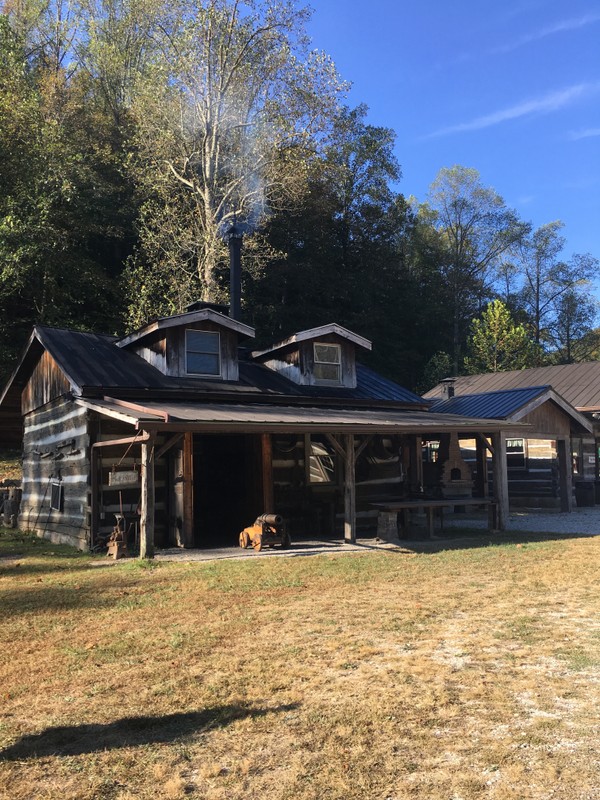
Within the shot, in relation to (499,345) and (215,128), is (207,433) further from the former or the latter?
(499,345)

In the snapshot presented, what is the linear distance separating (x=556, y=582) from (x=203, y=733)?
6.87 m

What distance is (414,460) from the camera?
1933 centimetres

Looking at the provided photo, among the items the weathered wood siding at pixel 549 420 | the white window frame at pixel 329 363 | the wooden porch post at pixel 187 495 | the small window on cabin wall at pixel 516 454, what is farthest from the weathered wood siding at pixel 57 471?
the small window on cabin wall at pixel 516 454

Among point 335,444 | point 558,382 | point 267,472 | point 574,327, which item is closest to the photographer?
point 335,444

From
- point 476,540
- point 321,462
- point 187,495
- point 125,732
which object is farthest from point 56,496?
point 125,732

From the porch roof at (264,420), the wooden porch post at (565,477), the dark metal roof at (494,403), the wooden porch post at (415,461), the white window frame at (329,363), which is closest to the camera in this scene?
the porch roof at (264,420)

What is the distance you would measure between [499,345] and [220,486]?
27.8 meters

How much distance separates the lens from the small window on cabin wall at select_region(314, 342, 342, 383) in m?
19.4

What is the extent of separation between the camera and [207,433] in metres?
16.2

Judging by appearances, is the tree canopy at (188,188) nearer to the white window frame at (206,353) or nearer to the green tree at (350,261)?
the green tree at (350,261)

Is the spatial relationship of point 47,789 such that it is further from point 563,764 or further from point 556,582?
point 556,582

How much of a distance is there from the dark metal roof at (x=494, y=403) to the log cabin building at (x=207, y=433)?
203cm

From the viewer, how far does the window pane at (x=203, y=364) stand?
56.9ft

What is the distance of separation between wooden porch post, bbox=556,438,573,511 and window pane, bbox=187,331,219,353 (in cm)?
1251
